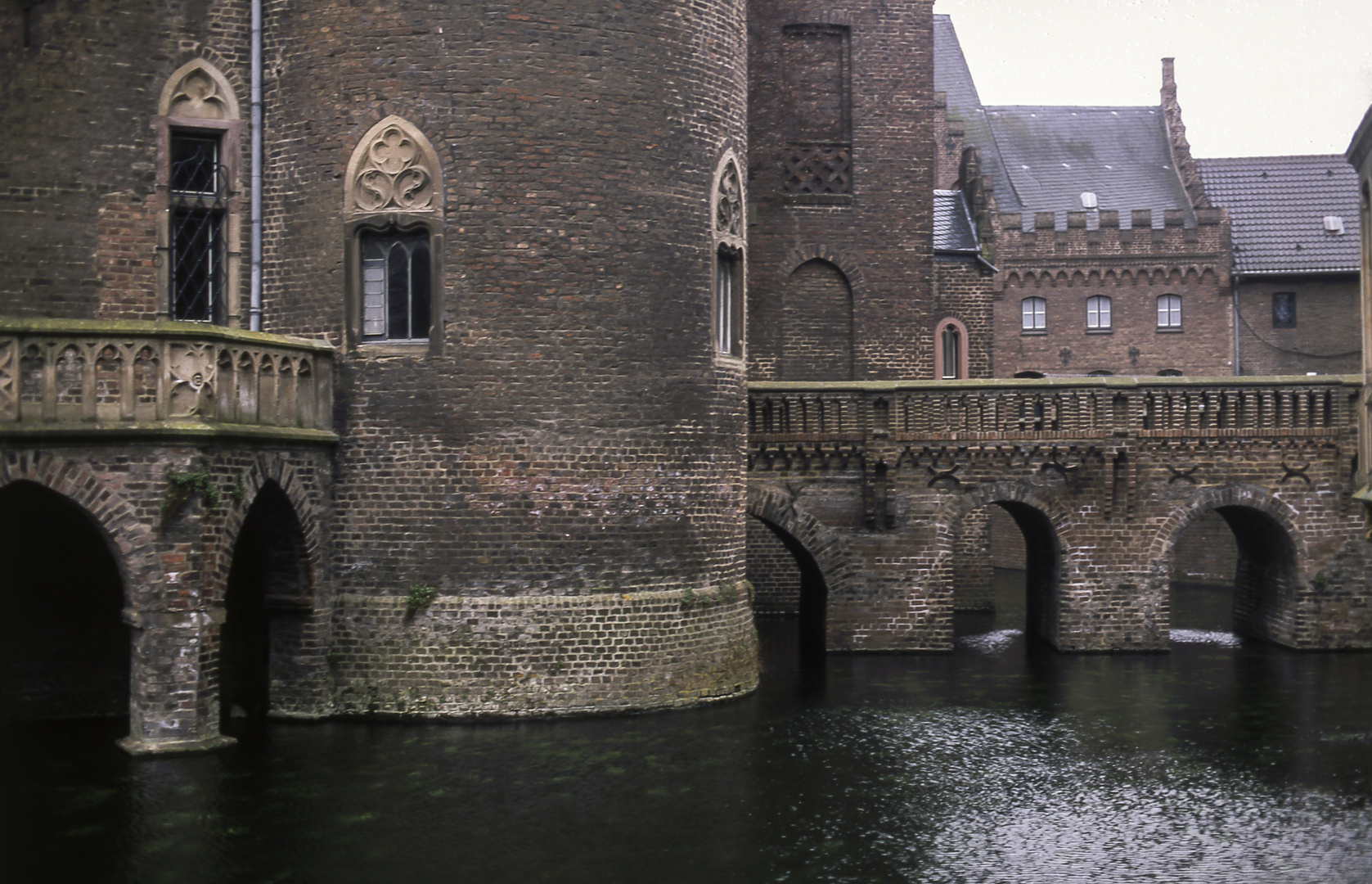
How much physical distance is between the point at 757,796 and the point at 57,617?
331 inches

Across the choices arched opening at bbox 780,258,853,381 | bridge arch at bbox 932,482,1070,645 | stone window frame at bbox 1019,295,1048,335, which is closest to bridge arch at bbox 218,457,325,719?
bridge arch at bbox 932,482,1070,645

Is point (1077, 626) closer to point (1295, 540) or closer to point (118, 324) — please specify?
point (1295, 540)

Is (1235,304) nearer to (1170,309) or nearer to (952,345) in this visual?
(1170,309)

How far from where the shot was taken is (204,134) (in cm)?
1684

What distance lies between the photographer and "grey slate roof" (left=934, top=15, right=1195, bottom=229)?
39.8 metres

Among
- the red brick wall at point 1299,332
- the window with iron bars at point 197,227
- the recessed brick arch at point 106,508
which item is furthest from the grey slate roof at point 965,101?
the recessed brick arch at point 106,508

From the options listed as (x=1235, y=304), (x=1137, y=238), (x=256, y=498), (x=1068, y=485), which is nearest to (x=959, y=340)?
(x=1068, y=485)

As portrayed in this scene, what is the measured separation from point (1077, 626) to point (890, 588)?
9.30ft

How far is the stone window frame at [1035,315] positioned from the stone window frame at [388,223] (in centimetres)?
2472

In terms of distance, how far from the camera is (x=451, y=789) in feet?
42.8

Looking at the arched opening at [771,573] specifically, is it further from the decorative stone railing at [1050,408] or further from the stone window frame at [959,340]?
the stone window frame at [959,340]

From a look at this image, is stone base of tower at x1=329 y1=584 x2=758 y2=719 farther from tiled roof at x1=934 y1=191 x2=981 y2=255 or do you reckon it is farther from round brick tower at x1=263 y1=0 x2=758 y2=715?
tiled roof at x1=934 y1=191 x2=981 y2=255

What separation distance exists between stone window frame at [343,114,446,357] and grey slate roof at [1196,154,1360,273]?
90.9 feet

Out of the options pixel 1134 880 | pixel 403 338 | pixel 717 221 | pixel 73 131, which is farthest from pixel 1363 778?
pixel 73 131
